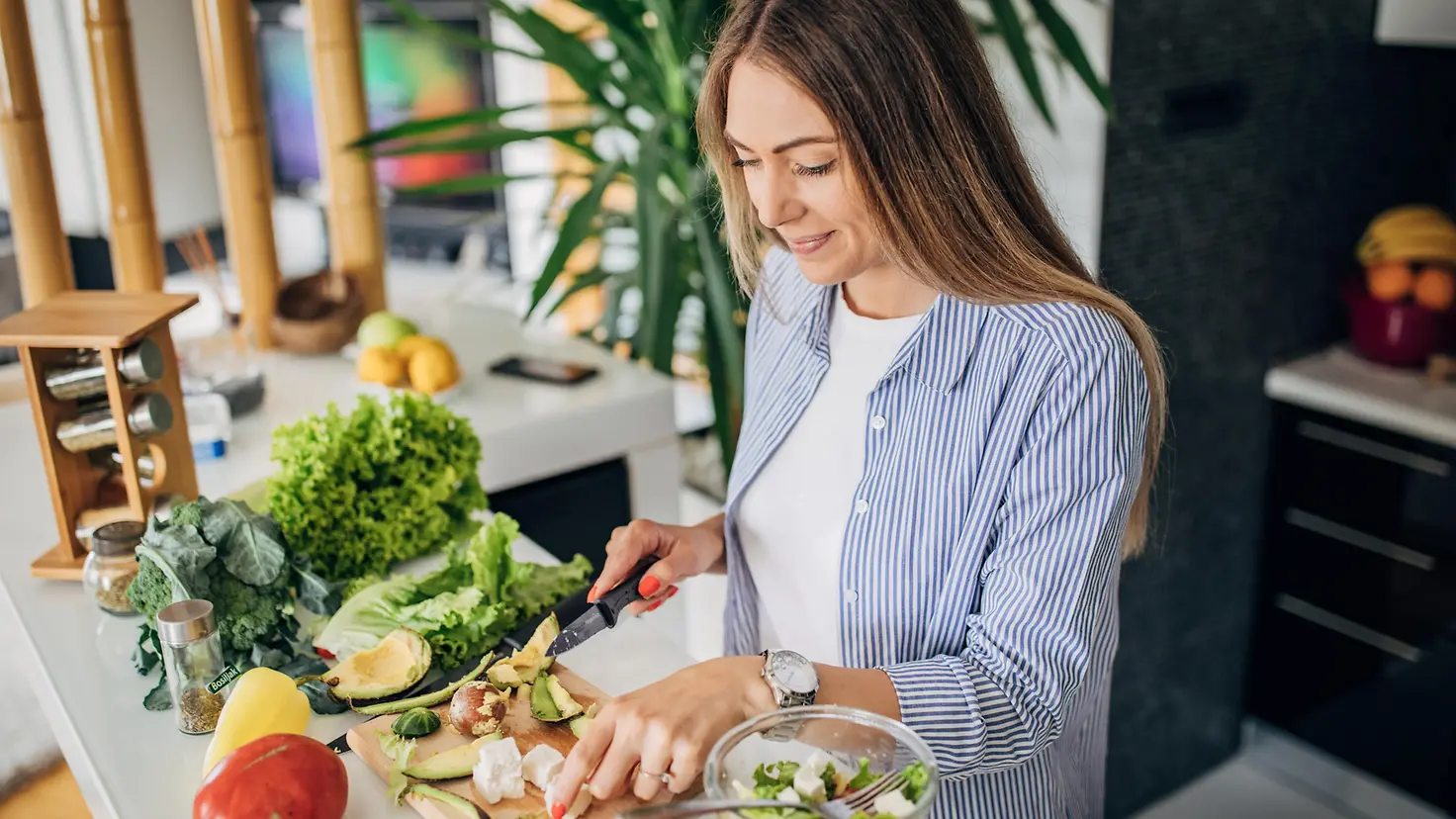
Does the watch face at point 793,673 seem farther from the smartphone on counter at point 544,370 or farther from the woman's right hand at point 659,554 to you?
the smartphone on counter at point 544,370

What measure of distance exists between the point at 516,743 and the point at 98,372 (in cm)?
71

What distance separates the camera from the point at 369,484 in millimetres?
1499

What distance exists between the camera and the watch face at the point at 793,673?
103 cm

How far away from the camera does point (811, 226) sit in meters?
1.17

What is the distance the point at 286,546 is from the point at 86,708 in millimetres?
232

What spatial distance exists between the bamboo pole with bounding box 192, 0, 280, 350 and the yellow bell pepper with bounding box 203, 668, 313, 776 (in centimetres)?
133

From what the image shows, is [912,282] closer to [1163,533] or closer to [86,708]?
[86,708]

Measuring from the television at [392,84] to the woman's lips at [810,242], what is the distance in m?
3.24

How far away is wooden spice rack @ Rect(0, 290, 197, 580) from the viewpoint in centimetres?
141

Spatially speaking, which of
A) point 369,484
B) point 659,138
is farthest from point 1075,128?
point 369,484

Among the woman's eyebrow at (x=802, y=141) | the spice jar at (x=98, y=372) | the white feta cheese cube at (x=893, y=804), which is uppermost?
the woman's eyebrow at (x=802, y=141)

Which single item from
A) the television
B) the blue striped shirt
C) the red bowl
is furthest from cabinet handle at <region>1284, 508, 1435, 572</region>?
the television

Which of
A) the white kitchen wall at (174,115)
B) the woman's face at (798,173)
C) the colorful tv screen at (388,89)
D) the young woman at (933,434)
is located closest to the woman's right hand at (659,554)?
the young woman at (933,434)

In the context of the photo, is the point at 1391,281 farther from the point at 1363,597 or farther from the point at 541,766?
the point at 541,766
